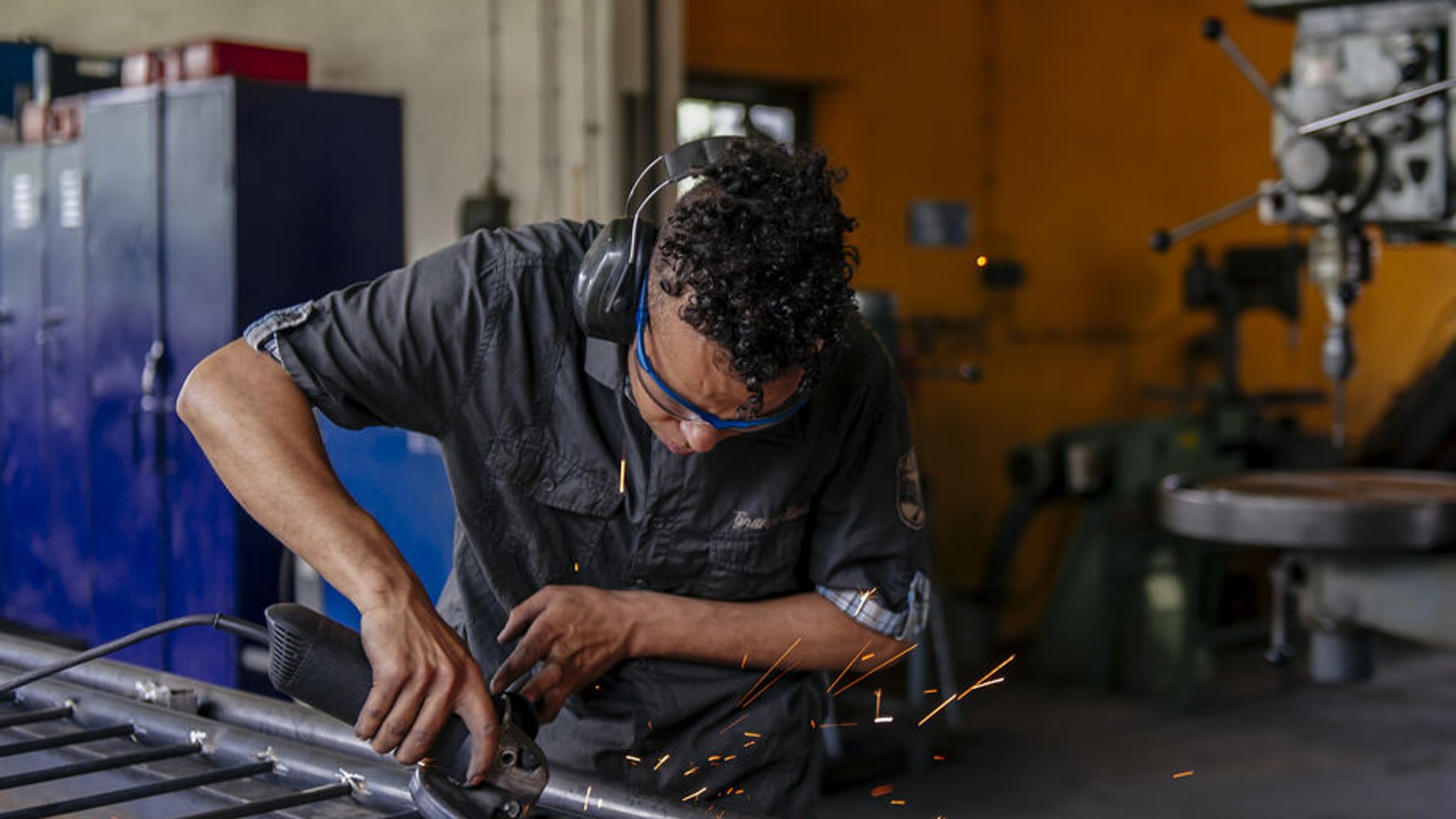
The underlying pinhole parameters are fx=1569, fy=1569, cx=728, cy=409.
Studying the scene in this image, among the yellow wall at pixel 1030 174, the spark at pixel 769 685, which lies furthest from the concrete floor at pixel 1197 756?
the spark at pixel 769 685

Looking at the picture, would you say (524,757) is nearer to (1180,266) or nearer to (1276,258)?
(1276,258)

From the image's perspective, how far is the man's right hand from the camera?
1.24 meters

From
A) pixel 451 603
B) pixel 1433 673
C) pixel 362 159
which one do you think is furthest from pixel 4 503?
pixel 1433 673

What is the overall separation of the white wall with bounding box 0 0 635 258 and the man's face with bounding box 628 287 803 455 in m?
2.90

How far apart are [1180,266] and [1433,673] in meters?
1.72

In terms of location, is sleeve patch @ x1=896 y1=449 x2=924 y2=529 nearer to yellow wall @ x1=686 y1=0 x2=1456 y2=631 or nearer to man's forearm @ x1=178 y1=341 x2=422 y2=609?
man's forearm @ x1=178 y1=341 x2=422 y2=609

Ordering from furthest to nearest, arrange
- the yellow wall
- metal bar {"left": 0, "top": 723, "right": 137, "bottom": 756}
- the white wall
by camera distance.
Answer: the yellow wall → the white wall → metal bar {"left": 0, "top": 723, "right": 137, "bottom": 756}

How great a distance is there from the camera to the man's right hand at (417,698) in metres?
1.24

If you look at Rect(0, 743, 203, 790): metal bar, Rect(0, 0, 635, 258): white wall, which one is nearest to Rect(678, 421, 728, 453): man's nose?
Rect(0, 743, 203, 790): metal bar

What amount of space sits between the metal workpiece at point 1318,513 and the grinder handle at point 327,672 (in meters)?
1.36

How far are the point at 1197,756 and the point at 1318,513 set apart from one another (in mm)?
2215

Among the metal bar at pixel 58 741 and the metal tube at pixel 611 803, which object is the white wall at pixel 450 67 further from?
the metal tube at pixel 611 803

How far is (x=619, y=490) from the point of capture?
152cm

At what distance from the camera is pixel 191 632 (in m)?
3.82
